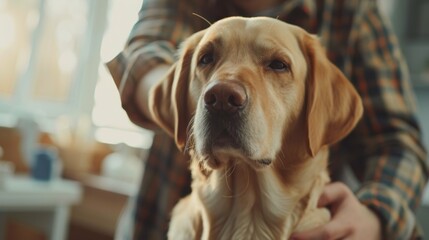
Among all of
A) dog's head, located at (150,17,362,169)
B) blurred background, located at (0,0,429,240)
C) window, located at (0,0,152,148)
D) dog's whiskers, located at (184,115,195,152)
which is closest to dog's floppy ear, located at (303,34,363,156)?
dog's head, located at (150,17,362,169)

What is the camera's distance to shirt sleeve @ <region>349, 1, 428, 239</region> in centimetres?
66

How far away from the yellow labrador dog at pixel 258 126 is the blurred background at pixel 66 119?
1.26 metres

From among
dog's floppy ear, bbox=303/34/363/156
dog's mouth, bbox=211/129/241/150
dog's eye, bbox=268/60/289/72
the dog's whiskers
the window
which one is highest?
dog's eye, bbox=268/60/289/72

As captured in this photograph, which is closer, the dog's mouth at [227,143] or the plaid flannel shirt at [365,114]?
the dog's mouth at [227,143]

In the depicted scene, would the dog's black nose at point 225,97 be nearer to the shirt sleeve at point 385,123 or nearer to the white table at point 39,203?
the shirt sleeve at point 385,123

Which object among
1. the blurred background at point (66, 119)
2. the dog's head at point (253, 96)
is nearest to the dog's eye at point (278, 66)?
the dog's head at point (253, 96)

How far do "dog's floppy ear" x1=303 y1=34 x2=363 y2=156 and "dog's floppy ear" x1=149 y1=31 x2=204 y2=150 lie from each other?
109 millimetres

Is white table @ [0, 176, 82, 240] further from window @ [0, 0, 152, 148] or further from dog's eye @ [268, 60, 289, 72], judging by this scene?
dog's eye @ [268, 60, 289, 72]

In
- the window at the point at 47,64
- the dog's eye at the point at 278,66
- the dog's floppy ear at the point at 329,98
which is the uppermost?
the dog's eye at the point at 278,66

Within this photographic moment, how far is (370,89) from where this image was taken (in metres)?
0.71

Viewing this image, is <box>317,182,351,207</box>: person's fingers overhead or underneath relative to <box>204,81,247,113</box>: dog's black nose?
underneath

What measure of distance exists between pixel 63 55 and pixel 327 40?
1848mm

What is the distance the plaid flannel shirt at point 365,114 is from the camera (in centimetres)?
60

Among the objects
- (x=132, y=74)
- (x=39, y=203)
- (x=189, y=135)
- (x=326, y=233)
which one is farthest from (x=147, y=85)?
(x=39, y=203)
